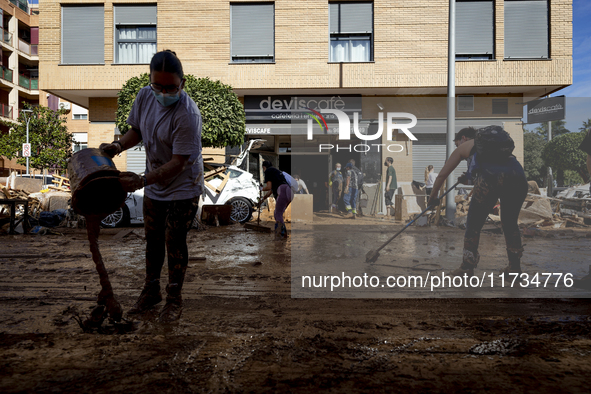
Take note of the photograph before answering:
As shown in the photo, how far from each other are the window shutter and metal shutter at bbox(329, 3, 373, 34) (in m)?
2.48

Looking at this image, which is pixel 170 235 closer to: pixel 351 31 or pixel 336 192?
pixel 336 192

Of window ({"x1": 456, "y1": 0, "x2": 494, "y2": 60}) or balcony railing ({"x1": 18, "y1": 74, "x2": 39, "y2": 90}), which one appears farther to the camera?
balcony railing ({"x1": 18, "y1": 74, "x2": 39, "y2": 90})

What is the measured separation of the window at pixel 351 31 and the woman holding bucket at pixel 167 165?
1526 centimetres

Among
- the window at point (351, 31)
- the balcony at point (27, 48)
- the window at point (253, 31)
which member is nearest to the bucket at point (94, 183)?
the window at point (253, 31)

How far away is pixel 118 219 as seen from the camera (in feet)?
34.5

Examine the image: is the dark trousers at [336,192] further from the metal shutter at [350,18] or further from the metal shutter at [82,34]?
the metal shutter at [82,34]

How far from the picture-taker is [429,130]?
3.72 meters

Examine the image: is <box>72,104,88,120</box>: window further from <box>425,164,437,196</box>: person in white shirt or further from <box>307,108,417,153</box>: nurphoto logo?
<box>425,164,437,196</box>: person in white shirt

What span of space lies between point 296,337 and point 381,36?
16.5m

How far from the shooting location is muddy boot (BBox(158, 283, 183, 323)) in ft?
9.73

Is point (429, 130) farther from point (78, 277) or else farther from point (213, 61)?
point (213, 61)

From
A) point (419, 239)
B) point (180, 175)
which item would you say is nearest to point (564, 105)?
point (419, 239)

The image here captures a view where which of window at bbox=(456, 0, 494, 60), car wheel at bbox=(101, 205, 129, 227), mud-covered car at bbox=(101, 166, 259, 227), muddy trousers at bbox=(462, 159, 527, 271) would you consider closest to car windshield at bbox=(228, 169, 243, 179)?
mud-covered car at bbox=(101, 166, 259, 227)

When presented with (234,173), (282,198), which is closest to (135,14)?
(234,173)
